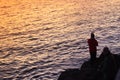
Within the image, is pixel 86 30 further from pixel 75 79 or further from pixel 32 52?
pixel 75 79

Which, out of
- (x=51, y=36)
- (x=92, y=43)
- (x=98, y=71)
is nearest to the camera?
(x=98, y=71)

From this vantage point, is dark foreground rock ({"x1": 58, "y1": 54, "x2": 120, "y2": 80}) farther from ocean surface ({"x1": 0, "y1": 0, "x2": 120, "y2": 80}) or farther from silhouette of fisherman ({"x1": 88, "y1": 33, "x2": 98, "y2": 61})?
ocean surface ({"x1": 0, "y1": 0, "x2": 120, "y2": 80})

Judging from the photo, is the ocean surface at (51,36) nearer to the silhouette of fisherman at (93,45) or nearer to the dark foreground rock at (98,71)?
the silhouette of fisherman at (93,45)

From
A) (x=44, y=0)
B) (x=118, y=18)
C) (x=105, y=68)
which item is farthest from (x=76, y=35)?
(x=44, y=0)

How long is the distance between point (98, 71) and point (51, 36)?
64.0 ft

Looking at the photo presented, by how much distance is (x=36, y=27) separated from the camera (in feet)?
140

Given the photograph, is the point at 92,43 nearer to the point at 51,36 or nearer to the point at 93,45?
the point at 93,45

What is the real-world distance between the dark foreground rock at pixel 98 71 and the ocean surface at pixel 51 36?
493 centimetres

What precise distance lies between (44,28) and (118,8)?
1744cm

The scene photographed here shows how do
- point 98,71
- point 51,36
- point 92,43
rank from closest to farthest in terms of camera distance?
1. point 98,71
2. point 92,43
3. point 51,36

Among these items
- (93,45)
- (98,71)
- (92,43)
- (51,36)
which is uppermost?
(51,36)

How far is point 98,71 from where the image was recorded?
18.5 meters

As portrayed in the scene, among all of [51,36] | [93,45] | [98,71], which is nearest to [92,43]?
[93,45]

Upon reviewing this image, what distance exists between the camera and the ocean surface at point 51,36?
26.9m
